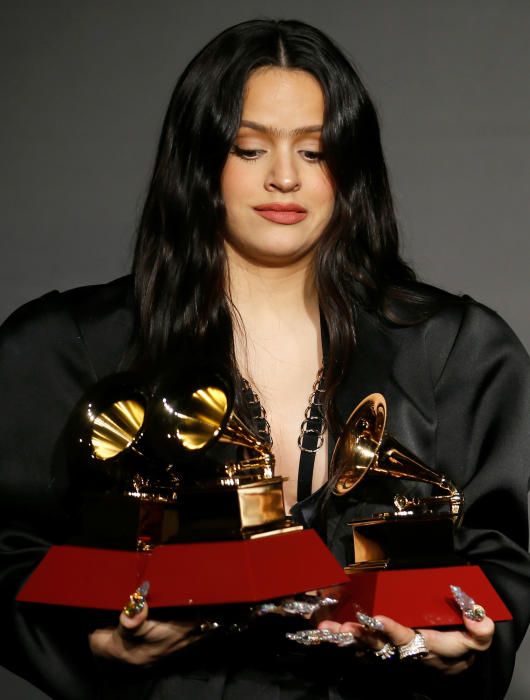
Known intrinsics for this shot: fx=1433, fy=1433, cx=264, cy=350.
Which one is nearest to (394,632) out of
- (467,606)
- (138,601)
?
(467,606)

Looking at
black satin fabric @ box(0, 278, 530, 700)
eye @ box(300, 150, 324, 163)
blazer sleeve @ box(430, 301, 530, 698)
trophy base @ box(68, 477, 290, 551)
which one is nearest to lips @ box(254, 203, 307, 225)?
eye @ box(300, 150, 324, 163)

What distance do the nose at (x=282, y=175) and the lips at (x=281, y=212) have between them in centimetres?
3

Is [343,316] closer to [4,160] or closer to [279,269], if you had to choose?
[279,269]

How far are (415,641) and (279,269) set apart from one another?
2.88ft

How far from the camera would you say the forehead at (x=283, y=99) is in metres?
2.75

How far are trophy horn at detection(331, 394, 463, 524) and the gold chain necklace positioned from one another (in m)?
0.12

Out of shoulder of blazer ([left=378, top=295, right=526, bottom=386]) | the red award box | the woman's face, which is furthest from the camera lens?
shoulder of blazer ([left=378, top=295, right=526, bottom=386])

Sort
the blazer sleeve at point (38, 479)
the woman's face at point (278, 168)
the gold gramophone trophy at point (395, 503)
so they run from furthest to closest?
the woman's face at point (278, 168)
the blazer sleeve at point (38, 479)
the gold gramophone trophy at point (395, 503)

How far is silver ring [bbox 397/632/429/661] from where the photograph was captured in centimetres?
234

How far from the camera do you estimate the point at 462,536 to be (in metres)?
2.73

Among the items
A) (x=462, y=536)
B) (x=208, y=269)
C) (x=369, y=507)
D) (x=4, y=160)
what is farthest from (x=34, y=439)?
(x=4, y=160)

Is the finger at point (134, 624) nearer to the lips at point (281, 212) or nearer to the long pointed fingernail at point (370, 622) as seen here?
the long pointed fingernail at point (370, 622)

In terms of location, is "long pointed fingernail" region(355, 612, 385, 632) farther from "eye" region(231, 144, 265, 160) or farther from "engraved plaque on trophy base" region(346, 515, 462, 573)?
"eye" region(231, 144, 265, 160)

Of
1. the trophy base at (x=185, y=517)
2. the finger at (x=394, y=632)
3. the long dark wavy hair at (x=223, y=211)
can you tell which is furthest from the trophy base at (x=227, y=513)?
the long dark wavy hair at (x=223, y=211)
